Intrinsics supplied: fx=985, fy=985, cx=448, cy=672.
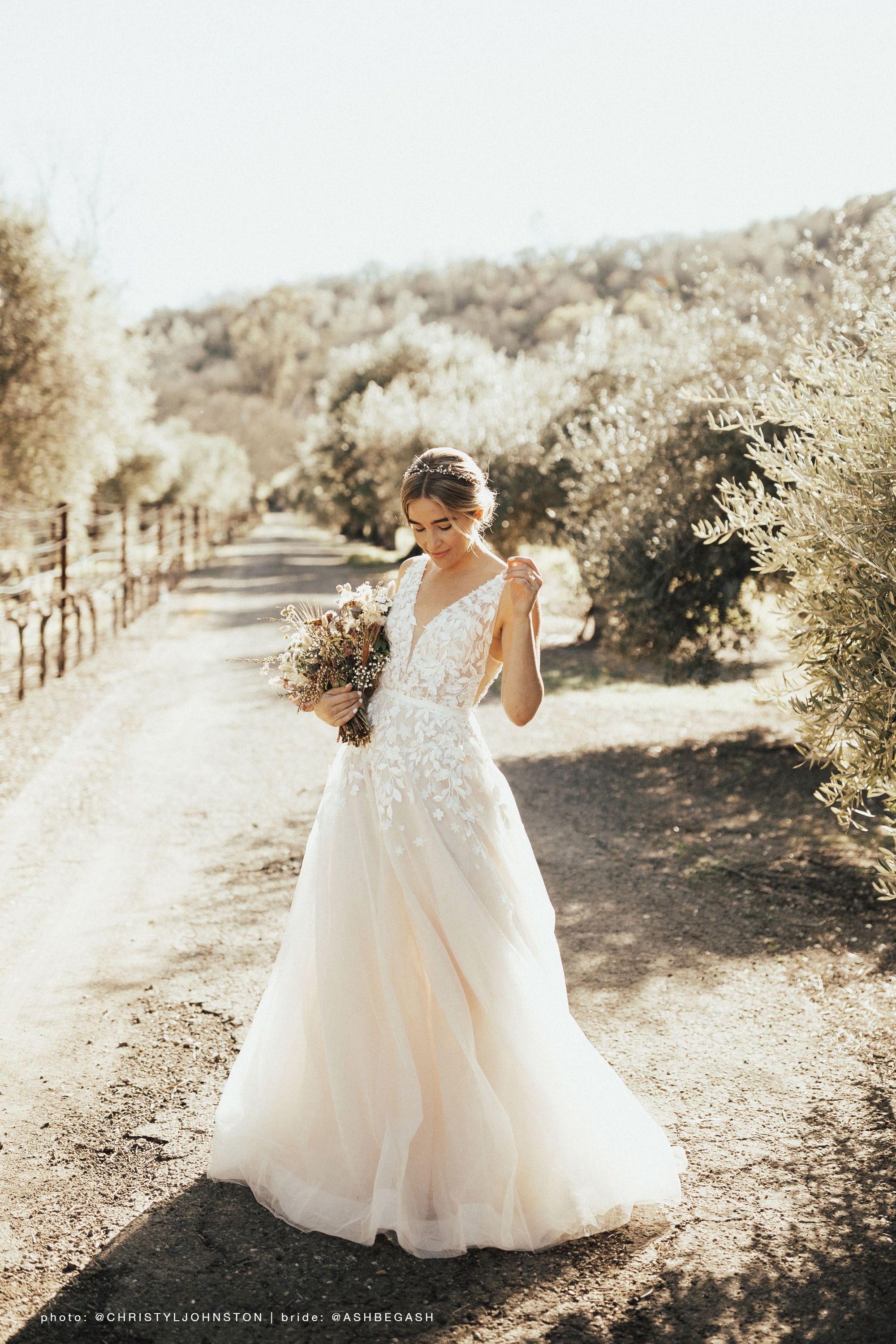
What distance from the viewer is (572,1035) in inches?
124

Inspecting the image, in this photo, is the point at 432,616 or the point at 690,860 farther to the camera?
the point at 690,860

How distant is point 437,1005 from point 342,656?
47.8 inches

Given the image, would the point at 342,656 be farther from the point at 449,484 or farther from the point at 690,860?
the point at 690,860

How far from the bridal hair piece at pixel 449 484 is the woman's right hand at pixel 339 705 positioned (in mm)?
650

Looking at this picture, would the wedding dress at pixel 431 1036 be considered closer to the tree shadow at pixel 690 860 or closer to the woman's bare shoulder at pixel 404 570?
the woman's bare shoulder at pixel 404 570

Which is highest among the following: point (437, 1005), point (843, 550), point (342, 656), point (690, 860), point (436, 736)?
point (843, 550)

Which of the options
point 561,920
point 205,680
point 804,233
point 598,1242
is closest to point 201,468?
point 205,680

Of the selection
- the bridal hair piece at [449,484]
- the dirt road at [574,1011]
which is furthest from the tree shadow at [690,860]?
the bridal hair piece at [449,484]

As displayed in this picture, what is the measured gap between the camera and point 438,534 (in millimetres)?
3342

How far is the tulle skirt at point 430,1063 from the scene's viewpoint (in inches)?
117

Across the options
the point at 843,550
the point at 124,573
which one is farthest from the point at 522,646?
the point at 124,573

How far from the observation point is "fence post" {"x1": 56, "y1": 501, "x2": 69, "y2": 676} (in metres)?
12.6

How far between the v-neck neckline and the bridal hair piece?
0.19 meters

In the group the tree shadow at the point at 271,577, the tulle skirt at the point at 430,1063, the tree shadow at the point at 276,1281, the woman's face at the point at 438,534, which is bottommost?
the tree shadow at the point at 271,577
